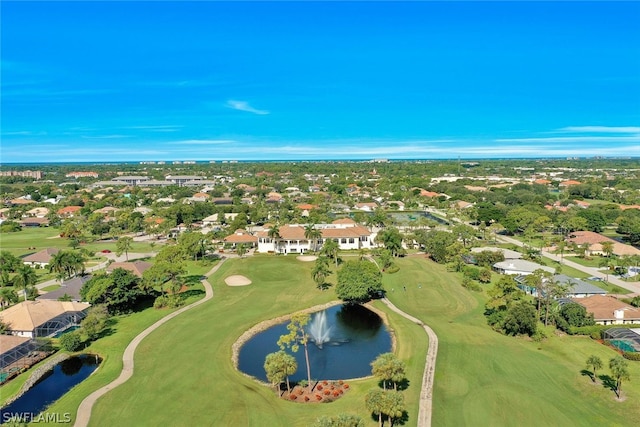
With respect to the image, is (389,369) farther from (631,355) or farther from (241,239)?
(241,239)

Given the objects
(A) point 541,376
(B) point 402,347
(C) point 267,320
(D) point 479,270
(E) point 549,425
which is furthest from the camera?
(D) point 479,270

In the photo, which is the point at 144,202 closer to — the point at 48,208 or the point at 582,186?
the point at 48,208

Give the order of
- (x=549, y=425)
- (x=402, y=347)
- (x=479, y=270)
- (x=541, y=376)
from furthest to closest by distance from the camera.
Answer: (x=479, y=270), (x=402, y=347), (x=541, y=376), (x=549, y=425)

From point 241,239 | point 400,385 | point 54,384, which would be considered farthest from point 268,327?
point 241,239

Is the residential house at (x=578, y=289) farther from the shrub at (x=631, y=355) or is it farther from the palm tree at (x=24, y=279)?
the palm tree at (x=24, y=279)

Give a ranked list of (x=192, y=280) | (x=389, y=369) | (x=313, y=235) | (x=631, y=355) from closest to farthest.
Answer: (x=389, y=369) → (x=631, y=355) → (x=192, y=280) → (x=313, y=235)

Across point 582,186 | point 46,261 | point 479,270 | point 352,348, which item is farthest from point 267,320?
point 582,186

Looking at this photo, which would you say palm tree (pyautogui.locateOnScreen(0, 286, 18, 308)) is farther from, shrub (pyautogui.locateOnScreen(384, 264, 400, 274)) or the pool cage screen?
the pool cage screen
